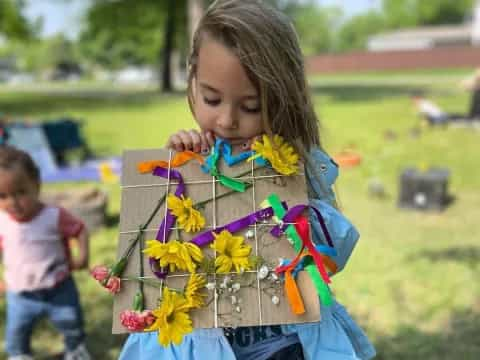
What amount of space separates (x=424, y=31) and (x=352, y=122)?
58150 mm

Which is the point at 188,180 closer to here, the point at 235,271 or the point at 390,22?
the point at 235,271

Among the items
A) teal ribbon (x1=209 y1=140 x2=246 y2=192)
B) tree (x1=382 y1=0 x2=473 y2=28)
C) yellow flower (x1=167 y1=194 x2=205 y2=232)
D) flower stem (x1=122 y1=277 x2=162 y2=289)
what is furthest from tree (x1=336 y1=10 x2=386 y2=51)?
flower stem (x1=122 y1=277 x2=162 y2=289)

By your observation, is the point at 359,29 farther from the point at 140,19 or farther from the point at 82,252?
the point at 82,252

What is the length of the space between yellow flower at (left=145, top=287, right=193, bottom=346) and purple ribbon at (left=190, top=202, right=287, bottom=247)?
16 cm

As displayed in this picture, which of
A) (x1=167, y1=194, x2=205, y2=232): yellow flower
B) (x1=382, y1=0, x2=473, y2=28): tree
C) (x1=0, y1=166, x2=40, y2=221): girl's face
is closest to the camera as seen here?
(x1=167, y1=194, x2=205, y2=232): yellow flower

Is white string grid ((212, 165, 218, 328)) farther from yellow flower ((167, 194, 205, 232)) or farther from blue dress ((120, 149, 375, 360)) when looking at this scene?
blue dress ((120, 149, 375, 360))

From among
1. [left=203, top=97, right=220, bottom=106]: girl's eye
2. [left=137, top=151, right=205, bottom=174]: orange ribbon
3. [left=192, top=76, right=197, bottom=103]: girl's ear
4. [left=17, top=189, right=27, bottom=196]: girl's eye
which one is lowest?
[left=17, top=189, right=27, bottom=196]: girl's eye

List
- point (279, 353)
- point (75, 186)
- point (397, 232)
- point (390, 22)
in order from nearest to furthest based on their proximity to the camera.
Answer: point (279, 353) → point (397, 232) → point (75, 186) → point (390, 22)

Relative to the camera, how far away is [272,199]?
1.51m

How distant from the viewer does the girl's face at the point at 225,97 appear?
4.92 ft

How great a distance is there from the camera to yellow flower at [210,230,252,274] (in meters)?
1.44

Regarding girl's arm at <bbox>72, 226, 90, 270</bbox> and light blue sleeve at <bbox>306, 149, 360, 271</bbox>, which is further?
girl's arm at <bbox>72, 226, 90, 270</bbox>

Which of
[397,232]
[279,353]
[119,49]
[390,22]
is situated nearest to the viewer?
[279,353]

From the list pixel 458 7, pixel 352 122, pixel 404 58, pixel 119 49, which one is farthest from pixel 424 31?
pixel 352 122
